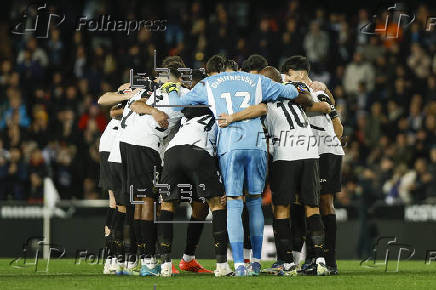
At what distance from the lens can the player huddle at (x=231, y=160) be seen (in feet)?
32.3

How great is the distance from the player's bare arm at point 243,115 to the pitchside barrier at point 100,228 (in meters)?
6.18

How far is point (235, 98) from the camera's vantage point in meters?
9.84

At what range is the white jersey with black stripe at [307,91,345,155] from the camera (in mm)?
10758

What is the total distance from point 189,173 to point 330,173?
1.71 metres

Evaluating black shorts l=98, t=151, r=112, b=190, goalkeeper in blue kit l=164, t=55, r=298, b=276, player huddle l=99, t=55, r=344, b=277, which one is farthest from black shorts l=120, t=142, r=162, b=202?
black shorts l=98, t=151, r=112, b=190

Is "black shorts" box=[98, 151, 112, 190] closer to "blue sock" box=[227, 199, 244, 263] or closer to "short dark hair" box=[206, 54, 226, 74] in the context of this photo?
"short dark hair" box=[206, 54, 226, 74]

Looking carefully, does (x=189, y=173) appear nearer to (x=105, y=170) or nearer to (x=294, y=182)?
(x=294, y=182)

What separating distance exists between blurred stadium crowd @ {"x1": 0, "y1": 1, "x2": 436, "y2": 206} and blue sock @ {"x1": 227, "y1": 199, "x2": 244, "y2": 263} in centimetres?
695

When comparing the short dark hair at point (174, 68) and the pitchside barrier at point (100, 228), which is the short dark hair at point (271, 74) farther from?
the pitchside barrier at point (100, 228)
